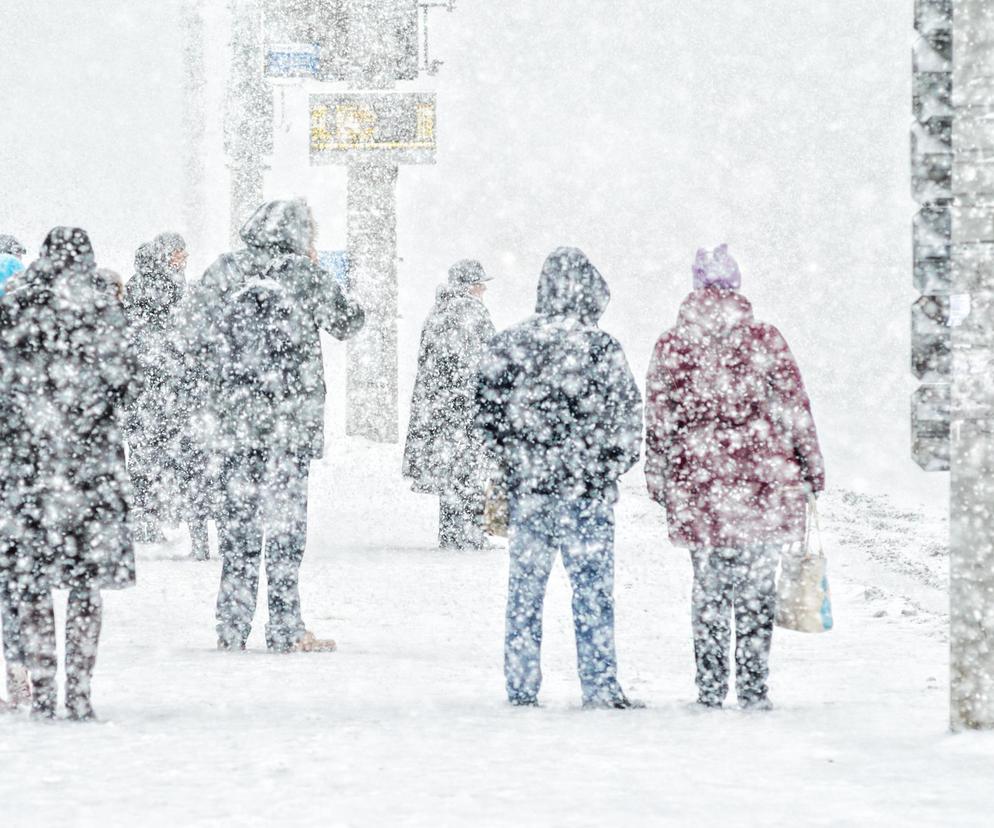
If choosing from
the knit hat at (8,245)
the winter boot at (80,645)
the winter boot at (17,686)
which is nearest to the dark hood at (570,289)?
the winter boot at (80,645)

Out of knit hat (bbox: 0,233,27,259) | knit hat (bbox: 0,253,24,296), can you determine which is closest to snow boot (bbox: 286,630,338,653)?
knit hat (bbox: 0,253,24,296)

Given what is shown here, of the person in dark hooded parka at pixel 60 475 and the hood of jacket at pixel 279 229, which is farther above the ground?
the hood of jacket at pixel 279 229

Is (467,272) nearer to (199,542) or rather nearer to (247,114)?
(199,542)

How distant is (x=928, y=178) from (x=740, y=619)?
1.63 meters

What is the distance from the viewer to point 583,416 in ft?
21.0

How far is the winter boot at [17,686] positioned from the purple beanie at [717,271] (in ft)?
8.78

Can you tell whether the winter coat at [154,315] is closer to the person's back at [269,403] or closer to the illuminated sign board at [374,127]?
the person's back at [269,403]

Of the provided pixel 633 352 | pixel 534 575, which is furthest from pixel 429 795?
pixel 633 352

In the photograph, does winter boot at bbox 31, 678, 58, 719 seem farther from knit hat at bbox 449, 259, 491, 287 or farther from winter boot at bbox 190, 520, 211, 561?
knit hat at bbox 449, 259, 491, 287

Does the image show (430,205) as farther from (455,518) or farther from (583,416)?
(583,416)

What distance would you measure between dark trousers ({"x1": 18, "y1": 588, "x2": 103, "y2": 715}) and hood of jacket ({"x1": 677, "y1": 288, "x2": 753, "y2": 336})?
7.23ft

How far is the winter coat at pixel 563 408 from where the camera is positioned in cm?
639

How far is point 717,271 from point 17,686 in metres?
2.80

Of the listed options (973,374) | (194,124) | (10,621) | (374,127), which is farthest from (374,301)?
(973,374)
